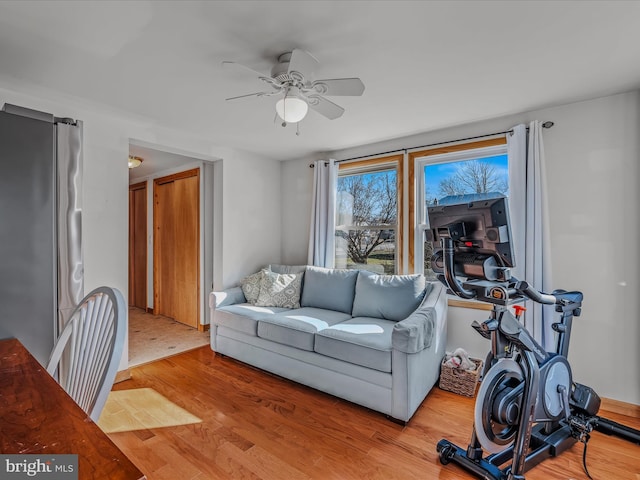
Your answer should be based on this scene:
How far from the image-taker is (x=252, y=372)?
123 inches

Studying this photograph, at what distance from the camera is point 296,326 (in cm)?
285

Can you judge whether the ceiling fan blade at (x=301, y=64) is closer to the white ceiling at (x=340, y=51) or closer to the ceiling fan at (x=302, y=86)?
the ceiling fan at (x=302, y=86)

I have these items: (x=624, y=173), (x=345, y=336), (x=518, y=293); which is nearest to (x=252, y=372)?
(x=345, y=336)

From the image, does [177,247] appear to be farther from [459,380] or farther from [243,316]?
[459,380]

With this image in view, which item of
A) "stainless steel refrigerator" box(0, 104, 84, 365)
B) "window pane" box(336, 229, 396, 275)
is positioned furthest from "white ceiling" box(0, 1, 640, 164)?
"window pane" box(336, 229, 396, 275)

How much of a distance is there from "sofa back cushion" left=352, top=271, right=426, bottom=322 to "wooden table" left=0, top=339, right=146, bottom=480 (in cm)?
257

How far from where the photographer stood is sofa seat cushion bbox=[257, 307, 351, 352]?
2.78 m

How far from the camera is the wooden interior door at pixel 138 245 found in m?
5.40

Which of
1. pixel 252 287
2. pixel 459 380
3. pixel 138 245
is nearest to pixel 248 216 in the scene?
pixel 252 287

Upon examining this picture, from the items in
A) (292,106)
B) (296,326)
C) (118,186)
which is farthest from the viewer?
(118,186)

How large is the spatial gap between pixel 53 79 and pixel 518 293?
10.7 feet

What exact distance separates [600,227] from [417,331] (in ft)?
5.56

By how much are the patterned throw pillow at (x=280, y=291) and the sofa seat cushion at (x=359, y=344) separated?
86cm

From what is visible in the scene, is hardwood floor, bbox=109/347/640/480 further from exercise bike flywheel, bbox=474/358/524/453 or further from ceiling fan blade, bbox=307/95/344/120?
ceiling fan blade, bbox=307/95/344/120
